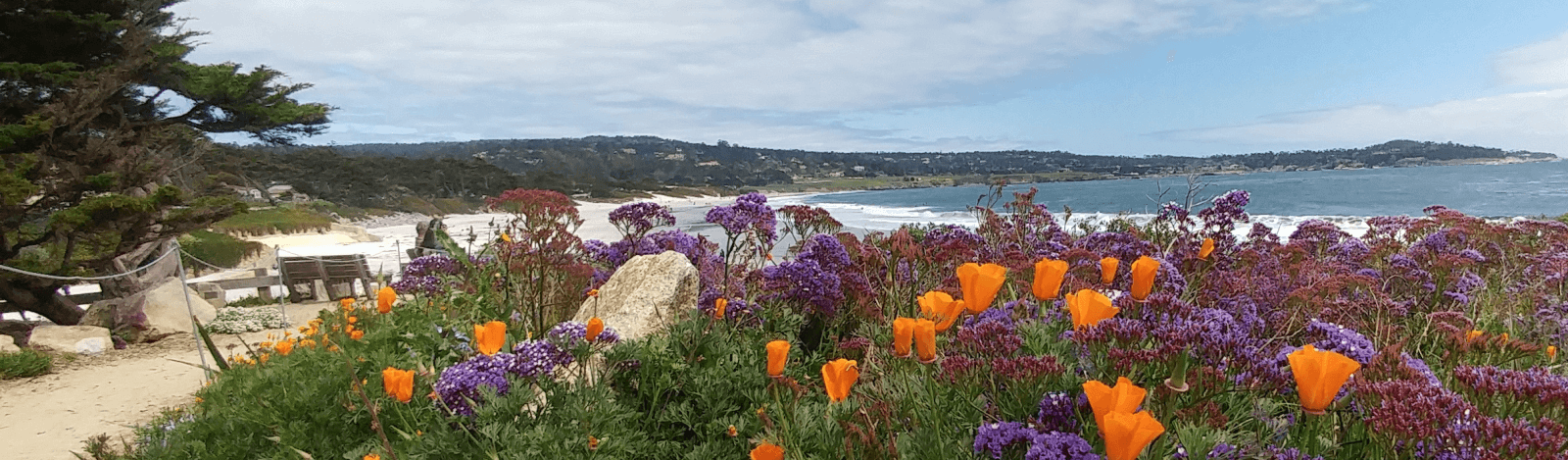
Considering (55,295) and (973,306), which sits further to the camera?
(55,295)

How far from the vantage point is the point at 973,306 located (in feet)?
5.90

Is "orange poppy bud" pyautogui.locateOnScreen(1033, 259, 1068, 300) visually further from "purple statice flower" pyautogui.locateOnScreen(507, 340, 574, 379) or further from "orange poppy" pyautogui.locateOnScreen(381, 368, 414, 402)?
"orange poppy" pyautogui.locateOnScreen(381, 368, 414, 402)

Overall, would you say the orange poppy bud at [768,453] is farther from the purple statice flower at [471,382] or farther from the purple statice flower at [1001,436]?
the purple statice flower at [471,382]

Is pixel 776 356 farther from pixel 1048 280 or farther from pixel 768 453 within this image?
pixel 1048 280

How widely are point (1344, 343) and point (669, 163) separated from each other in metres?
134

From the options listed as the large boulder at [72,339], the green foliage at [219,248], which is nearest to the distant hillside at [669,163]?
the green foliage at [219,248]

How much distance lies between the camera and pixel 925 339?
1.52m

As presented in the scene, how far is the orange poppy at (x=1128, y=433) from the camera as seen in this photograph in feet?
3.45

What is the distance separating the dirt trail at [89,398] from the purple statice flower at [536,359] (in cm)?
424

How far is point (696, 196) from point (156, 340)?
78.7m

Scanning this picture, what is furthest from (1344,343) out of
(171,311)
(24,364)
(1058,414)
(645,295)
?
(171,311)

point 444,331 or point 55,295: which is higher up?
point 444,331

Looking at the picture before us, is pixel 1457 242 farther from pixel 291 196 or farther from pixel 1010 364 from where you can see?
pixel 291 196

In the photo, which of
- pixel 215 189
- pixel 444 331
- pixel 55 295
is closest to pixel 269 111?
pixel 55 295
